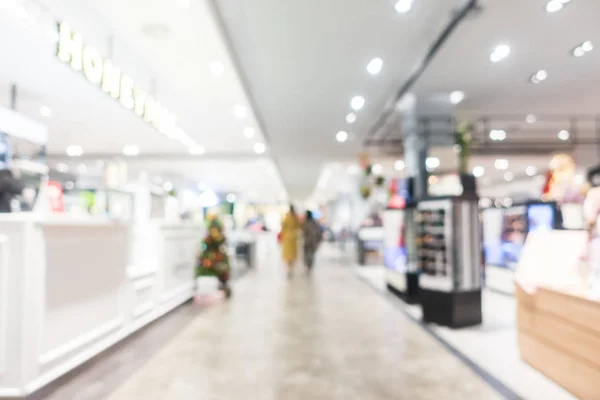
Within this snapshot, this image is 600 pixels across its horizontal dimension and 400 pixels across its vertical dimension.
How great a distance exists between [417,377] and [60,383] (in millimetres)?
2569

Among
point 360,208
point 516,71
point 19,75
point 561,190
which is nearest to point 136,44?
point 19,75

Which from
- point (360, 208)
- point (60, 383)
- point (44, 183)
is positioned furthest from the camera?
point (360, 208)

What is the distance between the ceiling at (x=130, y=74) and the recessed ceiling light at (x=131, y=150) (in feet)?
0.58

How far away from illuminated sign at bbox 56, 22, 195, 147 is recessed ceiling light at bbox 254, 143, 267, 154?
574 cm

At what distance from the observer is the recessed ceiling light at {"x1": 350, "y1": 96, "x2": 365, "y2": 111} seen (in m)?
8.48

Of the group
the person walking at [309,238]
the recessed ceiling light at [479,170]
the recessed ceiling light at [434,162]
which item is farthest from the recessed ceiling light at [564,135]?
the person walking at [309,238]

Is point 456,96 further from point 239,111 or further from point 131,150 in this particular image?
point 131,150

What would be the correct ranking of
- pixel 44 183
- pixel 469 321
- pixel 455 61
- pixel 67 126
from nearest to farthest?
pixel 44 183, pixel 469 321, pixel 455 61, pixel 67 126

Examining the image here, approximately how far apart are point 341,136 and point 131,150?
638cm

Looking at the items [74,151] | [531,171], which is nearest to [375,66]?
[74,151]

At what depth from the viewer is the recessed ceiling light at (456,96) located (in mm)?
8336

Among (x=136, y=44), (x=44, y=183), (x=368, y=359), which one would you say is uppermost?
(x=136, y=44)

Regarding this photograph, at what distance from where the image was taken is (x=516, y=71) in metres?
7.18

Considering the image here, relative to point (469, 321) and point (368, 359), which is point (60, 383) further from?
point (469, 321)
